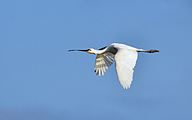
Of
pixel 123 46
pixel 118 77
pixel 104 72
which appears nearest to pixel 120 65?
pixel 118 77

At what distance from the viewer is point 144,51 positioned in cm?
2902

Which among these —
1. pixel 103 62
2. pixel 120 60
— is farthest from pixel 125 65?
pixel 103 62

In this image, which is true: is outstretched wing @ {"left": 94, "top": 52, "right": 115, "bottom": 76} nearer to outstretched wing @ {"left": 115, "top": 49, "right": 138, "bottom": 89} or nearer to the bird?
→ the bird

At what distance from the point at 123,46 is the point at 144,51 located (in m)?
1.85

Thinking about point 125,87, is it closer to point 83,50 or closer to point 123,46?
point 123,46

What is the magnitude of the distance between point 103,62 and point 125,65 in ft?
22.7

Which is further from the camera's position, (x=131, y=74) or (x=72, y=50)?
(x=72, y=50)

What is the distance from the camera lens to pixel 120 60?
2438cm

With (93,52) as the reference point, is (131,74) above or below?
below

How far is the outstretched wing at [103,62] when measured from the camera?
30.5 metres

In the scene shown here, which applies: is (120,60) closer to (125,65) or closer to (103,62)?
(125,65)

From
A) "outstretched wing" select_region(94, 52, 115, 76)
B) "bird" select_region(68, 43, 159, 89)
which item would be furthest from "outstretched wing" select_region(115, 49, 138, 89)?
"outstretched wing" select_region(94, 52, 115, 76)

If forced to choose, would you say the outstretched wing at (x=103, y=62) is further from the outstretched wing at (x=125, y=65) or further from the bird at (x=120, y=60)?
the outstretched wing at (x=125, y=65)

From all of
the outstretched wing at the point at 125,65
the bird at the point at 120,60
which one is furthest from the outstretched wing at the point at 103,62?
the outstretched wing at the point at 125,65
